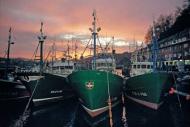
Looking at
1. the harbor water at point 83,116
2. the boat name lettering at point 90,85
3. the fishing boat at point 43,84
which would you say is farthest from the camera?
the fishing boat at point 43,84

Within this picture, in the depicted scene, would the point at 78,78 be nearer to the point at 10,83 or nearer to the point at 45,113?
the point at 45,113

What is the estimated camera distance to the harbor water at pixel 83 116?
15023mm

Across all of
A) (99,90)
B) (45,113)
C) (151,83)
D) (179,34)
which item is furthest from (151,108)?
(179,34)

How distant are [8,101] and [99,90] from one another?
1008 centimetres

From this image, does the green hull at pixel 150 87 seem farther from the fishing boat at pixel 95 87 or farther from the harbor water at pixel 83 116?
the fishing boat at pixel 95 87

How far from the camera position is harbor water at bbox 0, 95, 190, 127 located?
15023 millimetres

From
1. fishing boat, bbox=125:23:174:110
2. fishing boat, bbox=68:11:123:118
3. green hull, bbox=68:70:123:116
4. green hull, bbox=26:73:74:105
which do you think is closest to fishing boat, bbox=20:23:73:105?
green hull, bbox=26:73:74:105

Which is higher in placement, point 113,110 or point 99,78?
point 99,78

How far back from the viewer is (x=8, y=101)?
22703mm

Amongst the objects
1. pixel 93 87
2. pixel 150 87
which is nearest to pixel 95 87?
pixel 93 87

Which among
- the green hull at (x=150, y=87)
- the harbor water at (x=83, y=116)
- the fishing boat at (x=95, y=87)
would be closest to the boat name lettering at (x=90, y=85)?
the fishing boat at (x=95, y=87)

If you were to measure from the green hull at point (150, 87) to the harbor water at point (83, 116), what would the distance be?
59 cm

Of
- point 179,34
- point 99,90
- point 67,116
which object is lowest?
point 67,116

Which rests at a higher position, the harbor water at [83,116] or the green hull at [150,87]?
the green hull at [150,87]
